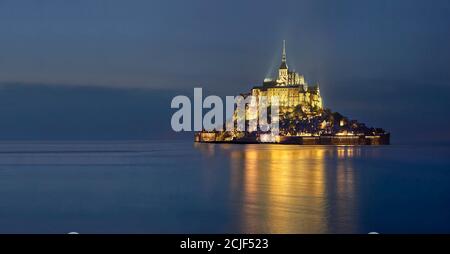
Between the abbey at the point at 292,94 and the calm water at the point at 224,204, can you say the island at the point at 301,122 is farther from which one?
the calm water at the point at 224,204

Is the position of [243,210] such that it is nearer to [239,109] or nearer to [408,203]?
[408,203]

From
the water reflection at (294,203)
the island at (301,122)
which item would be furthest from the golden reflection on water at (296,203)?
the island at (301,122)

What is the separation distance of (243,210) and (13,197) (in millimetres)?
4477

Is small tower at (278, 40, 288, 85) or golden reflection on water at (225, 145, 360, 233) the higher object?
small tower at (278, 40, 288, 85)

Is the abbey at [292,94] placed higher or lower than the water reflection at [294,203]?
higher

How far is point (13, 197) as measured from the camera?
10016 mm

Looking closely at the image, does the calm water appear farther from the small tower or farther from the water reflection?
the small tower

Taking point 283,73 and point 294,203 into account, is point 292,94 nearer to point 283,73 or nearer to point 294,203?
point 283,73

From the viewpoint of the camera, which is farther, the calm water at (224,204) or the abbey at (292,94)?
the abbey at (292,94)

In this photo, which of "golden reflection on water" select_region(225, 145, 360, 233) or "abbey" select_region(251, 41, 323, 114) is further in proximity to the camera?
"abbey" select_region(251, 41, 323, 114)

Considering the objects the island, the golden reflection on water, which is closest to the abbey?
the island

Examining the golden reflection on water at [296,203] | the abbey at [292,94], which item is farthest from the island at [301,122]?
the golden reflection on water at [296,203]

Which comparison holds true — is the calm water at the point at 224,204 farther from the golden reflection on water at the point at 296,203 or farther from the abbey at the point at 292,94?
the abbey at the point at 292,94

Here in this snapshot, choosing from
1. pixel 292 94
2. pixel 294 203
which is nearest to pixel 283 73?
pixel 292 94
